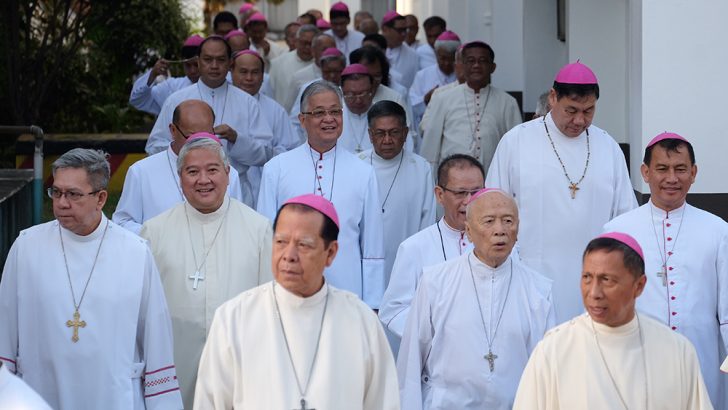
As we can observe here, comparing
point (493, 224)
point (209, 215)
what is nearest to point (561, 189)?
point (493, 224)

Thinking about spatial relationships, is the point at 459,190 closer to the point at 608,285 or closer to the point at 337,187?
the point at 337,187

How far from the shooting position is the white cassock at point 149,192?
7.57 m

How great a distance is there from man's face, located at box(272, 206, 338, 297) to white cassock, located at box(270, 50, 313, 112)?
8.60m

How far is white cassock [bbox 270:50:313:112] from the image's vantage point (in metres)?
13.8

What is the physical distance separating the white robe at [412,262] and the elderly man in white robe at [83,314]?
44.4 inches

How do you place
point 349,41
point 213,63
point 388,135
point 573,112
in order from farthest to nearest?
1. point 349,41
2. point 213,63
3. point 388,135
4. point 573,112

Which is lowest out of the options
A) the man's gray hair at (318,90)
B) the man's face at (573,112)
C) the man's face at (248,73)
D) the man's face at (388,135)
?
the man's face at (388,135)

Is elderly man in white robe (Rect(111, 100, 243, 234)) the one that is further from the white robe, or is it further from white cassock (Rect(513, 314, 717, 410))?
white cassock (Rect(513, 314, 717, 410))

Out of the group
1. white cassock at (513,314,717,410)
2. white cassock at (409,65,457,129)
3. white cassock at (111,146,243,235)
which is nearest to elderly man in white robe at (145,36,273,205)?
white cassock at (111,146,243,235)

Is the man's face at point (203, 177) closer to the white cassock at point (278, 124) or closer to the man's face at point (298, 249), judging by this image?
the man's face at point (298, 249)

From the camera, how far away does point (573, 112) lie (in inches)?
297

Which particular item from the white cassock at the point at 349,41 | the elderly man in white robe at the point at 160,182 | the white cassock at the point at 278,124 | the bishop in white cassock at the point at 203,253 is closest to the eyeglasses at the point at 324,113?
the elderly man in white robe at the point at 160,182

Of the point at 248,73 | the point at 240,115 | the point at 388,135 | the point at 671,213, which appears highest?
the point at 248,73

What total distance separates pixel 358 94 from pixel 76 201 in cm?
Answer: 420
